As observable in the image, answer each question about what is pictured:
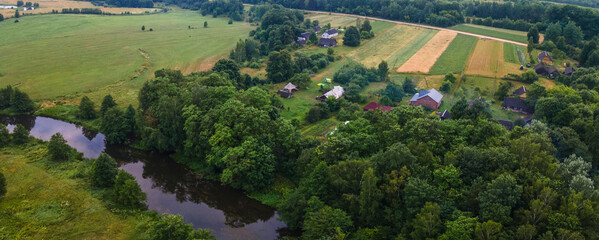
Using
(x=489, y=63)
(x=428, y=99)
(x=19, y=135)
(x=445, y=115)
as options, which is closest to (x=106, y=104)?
(x=19, y=135)

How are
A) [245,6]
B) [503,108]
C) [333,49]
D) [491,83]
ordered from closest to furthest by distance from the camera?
[503,108] → [491,83] → [333,49] → [245,6]

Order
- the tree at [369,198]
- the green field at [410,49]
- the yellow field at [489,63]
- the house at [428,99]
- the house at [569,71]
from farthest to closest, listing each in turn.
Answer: the green field at [410,49], the yellow field at [489,63], the house at [569,71], the house at [428,99], the tree at [369,198]

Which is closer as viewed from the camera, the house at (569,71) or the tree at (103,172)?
the tree at (103,172)

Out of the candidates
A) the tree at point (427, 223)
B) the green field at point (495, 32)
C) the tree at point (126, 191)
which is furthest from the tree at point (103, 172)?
the green field at point (495, 32)

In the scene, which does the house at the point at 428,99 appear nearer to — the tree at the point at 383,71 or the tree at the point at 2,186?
the tree at the point at 383,71

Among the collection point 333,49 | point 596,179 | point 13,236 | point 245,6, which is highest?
point 245,6

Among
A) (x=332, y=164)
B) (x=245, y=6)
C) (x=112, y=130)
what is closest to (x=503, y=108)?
(x=332, y=164)

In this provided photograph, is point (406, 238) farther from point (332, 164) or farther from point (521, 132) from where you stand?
point (521, 132)
